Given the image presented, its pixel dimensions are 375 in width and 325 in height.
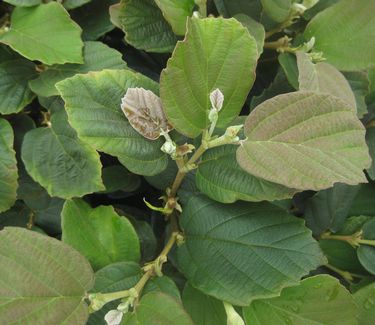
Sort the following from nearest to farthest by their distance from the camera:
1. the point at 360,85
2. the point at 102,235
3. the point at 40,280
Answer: the point at 40,280 → the point at 102,235 → the point at 360,85

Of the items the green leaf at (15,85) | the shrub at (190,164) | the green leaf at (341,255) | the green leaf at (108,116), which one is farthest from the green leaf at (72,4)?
the green leaf at (341,255)

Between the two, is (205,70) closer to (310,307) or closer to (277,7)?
(277,7)

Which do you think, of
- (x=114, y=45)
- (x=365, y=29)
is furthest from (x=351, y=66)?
(x=114, y=45)

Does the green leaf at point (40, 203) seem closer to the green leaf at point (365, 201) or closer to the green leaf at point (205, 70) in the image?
the green leaf at point (205, 70)

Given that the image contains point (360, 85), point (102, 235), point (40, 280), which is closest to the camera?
point (40, 280)

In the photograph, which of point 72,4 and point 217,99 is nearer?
point 217,99

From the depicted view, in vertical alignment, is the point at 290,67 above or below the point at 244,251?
above

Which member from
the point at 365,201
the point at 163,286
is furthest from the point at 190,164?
the point at 365,201
